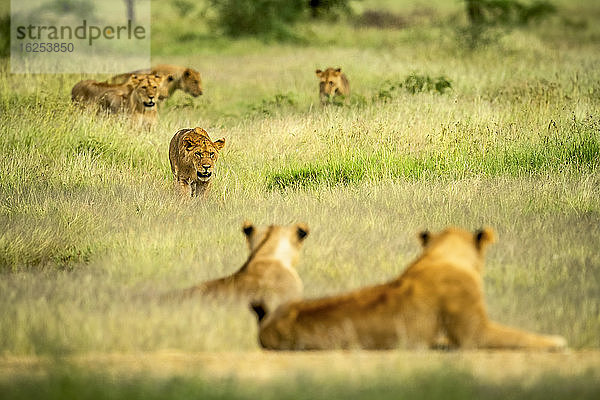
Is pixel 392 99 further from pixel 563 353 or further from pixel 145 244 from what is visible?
pixel 563 353

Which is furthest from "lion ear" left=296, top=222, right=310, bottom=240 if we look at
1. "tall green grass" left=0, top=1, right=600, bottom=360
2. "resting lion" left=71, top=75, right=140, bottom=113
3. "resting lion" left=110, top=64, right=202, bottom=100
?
"resting lion" left=110, top=64, right=202, bottom=100

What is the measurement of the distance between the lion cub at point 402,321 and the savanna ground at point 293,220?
13cm

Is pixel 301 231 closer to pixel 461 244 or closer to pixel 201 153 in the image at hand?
pixel 461 244

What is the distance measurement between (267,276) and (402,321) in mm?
1152

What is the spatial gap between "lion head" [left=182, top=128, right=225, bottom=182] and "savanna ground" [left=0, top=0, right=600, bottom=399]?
0.29 meters

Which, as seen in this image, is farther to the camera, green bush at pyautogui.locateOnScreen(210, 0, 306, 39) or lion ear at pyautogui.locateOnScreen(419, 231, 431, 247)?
green bush at pyautogui.locateOnScreen(210, 0, 306, 39)

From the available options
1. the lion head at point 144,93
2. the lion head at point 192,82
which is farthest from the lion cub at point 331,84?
the lion head at point 144,93

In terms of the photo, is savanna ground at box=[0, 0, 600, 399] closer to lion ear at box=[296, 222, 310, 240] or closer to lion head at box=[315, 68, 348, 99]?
lion head at box=[315, 68, 348, 99]

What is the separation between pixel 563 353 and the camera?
5340mm

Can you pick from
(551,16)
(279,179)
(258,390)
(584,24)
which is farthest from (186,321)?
(551,16)

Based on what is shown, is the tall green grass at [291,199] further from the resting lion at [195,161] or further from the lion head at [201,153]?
the lion head at [201,153]

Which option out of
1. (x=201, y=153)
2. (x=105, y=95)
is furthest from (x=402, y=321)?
(x=105, y=95)

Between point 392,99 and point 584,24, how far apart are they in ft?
85.5

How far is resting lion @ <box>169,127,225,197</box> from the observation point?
33.6 ft
